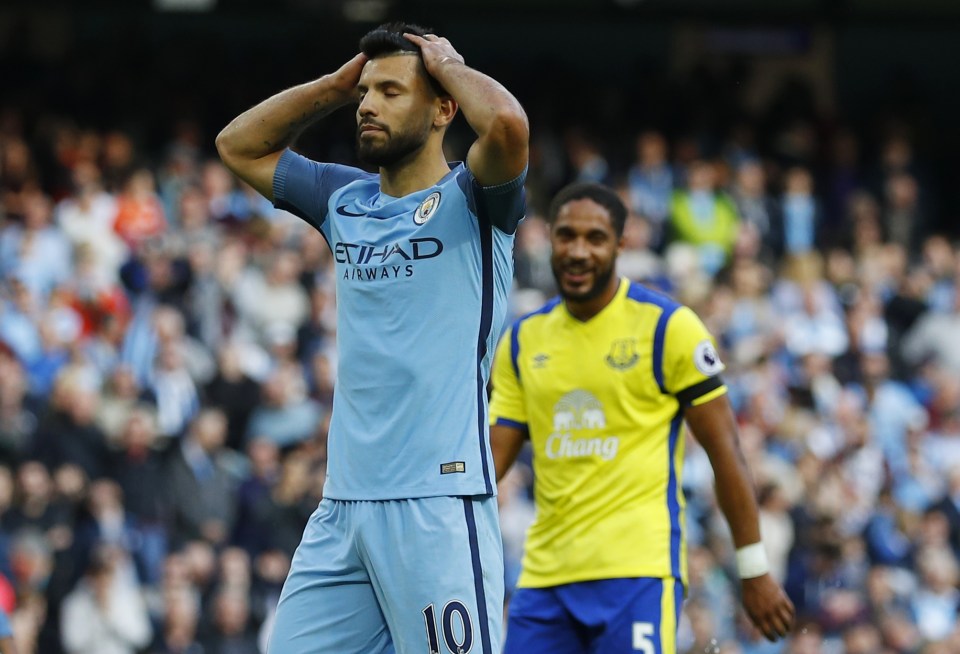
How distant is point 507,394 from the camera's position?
725cm

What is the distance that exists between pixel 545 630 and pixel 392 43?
2.51 metres

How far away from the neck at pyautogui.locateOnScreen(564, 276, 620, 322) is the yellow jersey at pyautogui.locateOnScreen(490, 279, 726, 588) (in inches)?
1.6

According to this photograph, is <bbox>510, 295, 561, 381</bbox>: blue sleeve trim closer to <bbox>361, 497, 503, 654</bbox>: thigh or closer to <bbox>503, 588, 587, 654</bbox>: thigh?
<bbox>503, 588, 587, 654</bbox>: thigh

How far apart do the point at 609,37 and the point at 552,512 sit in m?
16.1

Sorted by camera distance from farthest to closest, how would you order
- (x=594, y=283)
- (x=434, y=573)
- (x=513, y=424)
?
(x=513, y=424)
(x=594, y=283)
(x=434, y=573)

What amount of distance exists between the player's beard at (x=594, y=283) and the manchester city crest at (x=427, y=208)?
1.62 meters

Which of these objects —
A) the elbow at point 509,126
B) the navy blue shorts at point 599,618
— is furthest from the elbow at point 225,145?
the navy blue shorts at point 599,618

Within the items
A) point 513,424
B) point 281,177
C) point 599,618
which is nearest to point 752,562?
point 599,618

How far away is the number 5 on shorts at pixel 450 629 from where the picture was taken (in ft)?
17.3

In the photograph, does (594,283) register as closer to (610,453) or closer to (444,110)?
(610,453)

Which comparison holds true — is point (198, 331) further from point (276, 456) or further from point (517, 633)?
point (517, 633)

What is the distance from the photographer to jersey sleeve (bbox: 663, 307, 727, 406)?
6.77 m

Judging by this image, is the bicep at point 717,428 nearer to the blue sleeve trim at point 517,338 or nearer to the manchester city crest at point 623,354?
the manchester city crest at point 623,354

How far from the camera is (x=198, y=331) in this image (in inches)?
555
